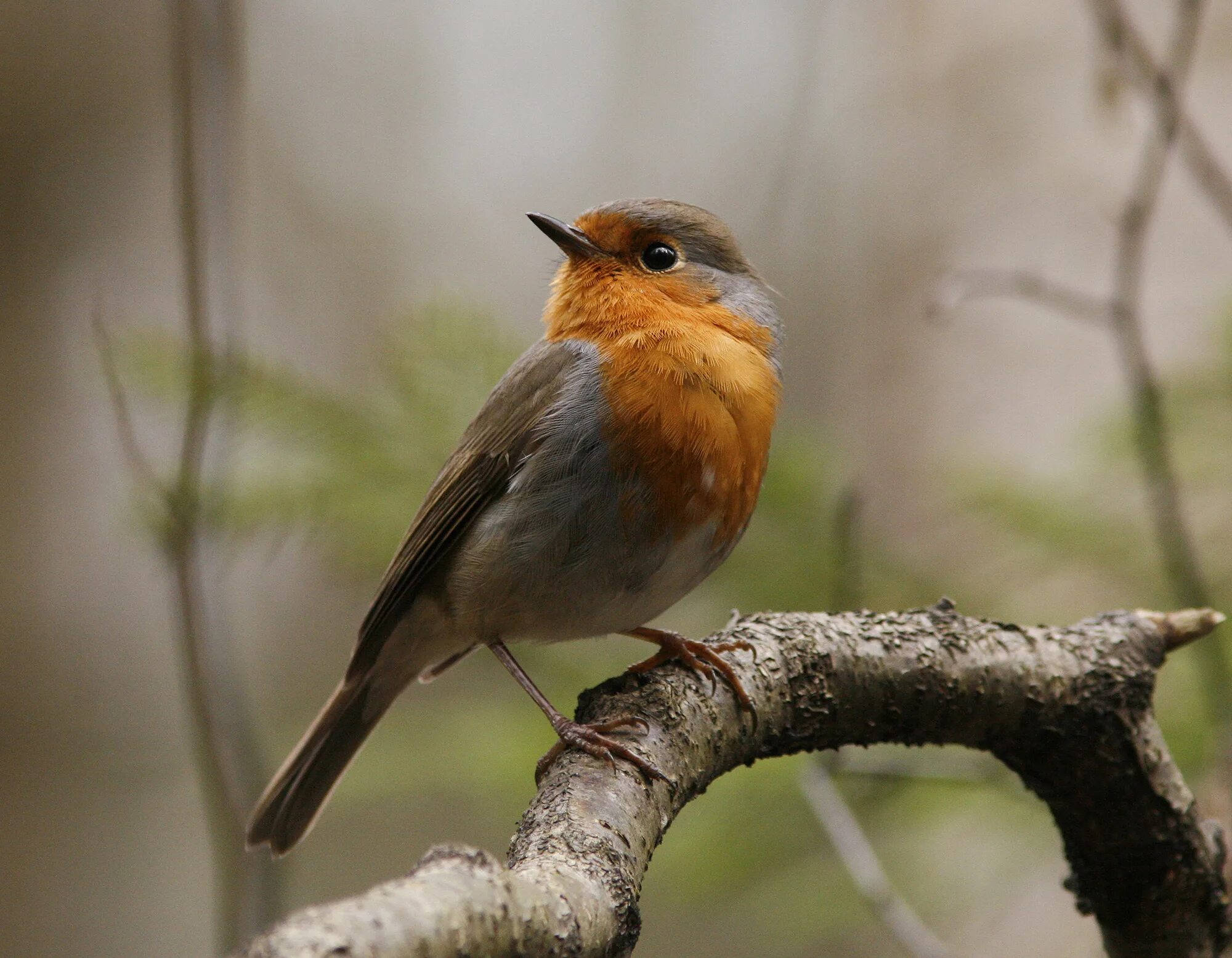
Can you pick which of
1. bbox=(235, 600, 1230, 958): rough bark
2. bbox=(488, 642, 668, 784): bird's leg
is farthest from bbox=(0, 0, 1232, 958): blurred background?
bbox=(488, 642, 668, 784): bird's leg

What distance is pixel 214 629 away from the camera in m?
2.84

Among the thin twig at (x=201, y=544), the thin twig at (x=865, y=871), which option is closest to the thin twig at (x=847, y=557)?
the thin twig at (x=865, y=871)

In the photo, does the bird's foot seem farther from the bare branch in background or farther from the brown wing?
the bare branch in background

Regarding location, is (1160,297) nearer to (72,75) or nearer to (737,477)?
(737,477)

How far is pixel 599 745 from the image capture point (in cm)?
186

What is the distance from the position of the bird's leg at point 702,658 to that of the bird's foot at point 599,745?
184 mm

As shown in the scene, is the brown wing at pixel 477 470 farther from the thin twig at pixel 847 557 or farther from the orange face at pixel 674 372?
the thin twig at pixel 847 557

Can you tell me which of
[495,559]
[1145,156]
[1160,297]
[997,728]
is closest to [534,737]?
[495,559]

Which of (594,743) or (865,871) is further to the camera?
(865,871)

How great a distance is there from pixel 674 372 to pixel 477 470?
554mm

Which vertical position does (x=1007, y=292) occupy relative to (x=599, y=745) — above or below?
above

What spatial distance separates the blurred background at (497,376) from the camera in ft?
9.57

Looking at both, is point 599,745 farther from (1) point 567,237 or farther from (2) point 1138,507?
(2) point 1138,507

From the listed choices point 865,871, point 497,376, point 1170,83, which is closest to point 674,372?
point 497,376
